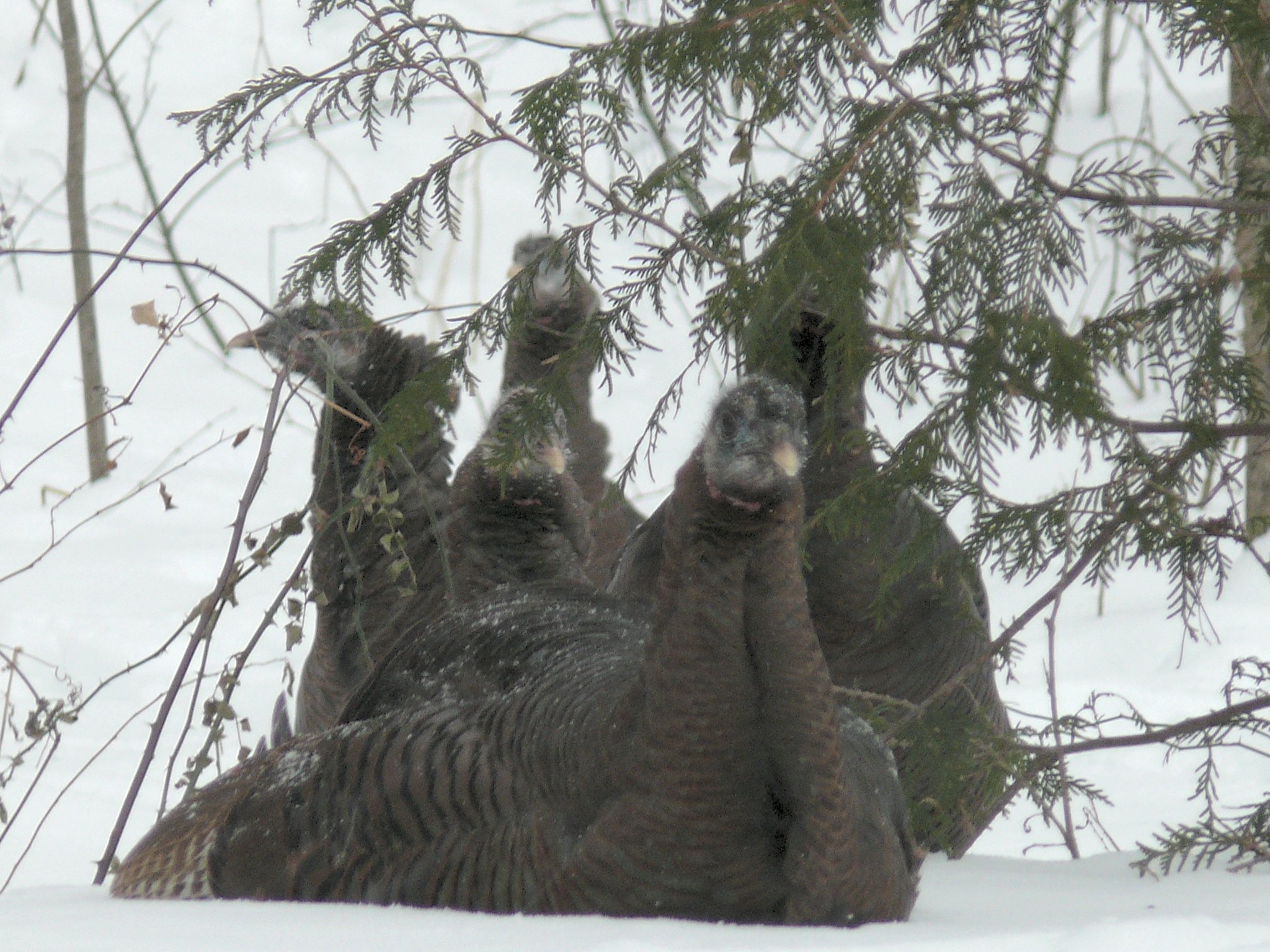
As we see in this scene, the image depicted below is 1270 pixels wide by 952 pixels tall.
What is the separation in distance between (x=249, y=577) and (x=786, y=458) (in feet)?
20.3

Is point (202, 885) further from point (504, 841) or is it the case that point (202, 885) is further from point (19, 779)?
point (19, 779)

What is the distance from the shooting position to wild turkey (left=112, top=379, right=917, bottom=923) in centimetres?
280

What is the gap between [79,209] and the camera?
831 centimetres

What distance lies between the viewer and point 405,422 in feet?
11.4

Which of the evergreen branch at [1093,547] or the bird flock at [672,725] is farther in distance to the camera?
the evergreen branch at [1093,547]

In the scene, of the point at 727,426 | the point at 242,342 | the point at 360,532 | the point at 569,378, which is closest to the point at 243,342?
the point at 242,342

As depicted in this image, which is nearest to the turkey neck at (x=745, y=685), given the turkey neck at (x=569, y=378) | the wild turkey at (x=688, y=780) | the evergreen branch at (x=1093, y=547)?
the wild turkey at (x=688, y=780)

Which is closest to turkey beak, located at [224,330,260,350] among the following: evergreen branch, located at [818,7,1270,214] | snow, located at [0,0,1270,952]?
snow, located at [0,0,1270,952]

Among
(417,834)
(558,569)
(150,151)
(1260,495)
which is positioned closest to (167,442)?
(150,151)

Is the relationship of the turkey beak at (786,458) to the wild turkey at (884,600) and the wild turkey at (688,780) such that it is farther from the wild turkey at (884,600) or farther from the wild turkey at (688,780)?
the wild turkey at (884,600)

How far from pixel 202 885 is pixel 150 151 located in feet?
34.1

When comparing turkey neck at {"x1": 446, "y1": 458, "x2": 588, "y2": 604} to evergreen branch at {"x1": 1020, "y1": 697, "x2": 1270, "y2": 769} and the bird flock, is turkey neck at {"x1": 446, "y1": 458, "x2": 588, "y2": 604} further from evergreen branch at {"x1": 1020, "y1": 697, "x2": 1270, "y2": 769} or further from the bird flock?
evergreen branch at {"x1": 1020, "y1": 697, "x2": 1270, "y2": 769}

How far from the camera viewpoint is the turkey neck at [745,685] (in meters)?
2.82

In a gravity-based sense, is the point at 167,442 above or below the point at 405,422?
above
